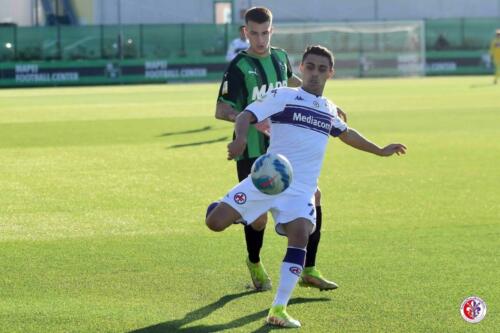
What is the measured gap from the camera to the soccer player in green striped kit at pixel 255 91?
824 cm

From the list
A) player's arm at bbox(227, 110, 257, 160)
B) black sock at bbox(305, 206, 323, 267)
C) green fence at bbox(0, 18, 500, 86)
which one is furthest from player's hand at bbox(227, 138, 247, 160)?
green fence at bbox(0, 18, 500, 86)

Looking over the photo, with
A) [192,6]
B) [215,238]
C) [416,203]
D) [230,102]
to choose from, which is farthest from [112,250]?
[192,6]

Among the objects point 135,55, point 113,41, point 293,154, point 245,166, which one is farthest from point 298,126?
point 113,41

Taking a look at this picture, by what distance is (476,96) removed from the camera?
109 ft

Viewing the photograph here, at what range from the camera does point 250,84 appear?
849cm

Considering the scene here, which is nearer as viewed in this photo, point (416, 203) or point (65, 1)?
point (416, 203)

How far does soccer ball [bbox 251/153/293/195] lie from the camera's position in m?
6.88

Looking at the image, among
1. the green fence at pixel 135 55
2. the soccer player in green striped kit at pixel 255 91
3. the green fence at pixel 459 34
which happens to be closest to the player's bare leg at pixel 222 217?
the soccer player in green striped kit at pixel 255 91

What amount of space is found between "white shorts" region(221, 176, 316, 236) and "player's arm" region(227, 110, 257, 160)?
0.29m

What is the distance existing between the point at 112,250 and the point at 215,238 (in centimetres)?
110

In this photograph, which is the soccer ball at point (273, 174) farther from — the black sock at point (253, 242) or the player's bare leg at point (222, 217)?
the black sock at point (253, 242)

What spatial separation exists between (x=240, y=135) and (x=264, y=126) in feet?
2.00

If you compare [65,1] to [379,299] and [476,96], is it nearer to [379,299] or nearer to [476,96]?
[476,96]

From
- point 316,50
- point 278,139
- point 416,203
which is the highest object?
point 316,50
